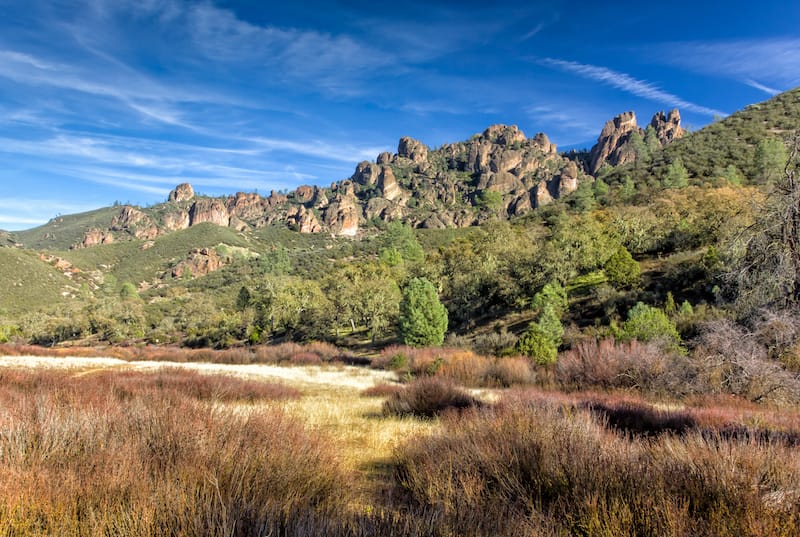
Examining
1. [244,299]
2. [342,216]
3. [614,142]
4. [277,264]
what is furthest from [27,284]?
[614,142]

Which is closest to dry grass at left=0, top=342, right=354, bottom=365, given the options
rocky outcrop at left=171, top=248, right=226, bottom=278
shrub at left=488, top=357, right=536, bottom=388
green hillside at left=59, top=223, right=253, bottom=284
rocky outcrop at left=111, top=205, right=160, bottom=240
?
shrub at left=488, top=357, right=536, bottom=388

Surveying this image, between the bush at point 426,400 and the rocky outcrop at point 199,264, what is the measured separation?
120 metres

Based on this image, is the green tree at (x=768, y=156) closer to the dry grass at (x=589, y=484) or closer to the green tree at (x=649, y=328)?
the green tree at (x=649, y=328)

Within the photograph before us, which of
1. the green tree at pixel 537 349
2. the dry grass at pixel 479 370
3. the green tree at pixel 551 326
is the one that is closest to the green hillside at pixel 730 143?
the green tree at pixel 551 326

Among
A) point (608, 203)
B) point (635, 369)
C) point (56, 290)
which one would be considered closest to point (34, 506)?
point (635, 369)

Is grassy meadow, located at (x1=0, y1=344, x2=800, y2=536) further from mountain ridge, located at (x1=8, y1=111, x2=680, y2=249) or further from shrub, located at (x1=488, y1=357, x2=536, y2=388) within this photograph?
mountain ridge, located at (x1=8, y1=111, x2=680, y2=249)

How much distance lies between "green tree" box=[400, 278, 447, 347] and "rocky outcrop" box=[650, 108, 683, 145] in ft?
562

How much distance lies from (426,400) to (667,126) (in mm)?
198494

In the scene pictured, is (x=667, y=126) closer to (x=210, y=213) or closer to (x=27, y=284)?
(x=210, y=213)

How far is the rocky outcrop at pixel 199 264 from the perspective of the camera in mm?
117812

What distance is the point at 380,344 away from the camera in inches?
1410

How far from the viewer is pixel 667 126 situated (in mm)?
163375

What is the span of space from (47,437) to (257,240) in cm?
Result: 16287

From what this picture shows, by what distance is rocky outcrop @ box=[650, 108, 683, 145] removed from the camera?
159625mm
